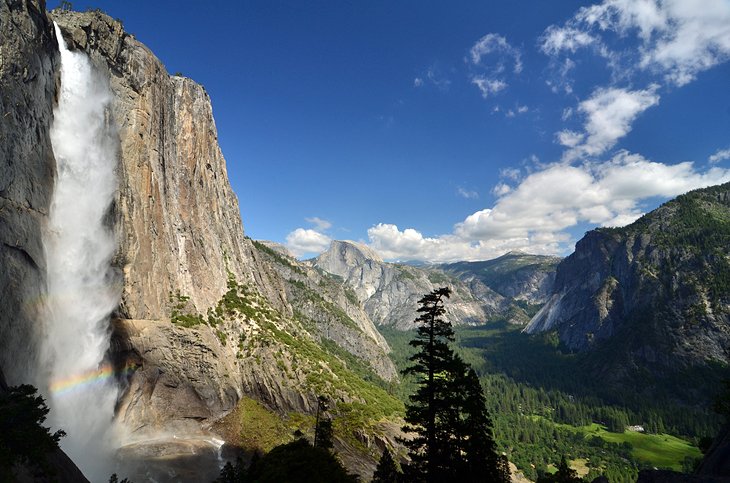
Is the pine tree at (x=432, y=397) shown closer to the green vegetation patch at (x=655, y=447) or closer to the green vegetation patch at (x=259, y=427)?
the green vegetation patch at (x=259, y=427)

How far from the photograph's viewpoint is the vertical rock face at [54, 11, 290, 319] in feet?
189

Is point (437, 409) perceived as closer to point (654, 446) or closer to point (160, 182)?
point (160, 182)

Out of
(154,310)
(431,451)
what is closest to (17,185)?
(154,310)

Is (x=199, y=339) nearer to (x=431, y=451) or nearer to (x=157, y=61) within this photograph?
(x=431, y=451)

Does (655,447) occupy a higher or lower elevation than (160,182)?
lower

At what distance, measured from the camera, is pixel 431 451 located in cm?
2423

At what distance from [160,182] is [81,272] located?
89.5ft

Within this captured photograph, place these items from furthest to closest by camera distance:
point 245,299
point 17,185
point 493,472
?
point 245,299
point 17,185
point 493,472

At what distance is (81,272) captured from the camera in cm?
4725

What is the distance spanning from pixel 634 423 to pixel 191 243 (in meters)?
212

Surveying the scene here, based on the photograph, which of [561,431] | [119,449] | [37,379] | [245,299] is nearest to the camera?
[37,379]

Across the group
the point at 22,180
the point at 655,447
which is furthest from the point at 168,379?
the point at 655,447

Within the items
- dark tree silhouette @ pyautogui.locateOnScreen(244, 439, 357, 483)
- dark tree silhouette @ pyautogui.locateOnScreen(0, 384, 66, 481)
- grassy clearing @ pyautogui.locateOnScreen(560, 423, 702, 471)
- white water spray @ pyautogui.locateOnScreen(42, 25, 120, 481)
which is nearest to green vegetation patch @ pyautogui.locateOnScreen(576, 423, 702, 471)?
grassy clearing @ pyautogui.locateOnScreen(560, 423, 702, 471)

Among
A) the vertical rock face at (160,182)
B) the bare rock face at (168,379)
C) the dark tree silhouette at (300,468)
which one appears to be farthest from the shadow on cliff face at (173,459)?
the dark tree silhouette at (300,468)
